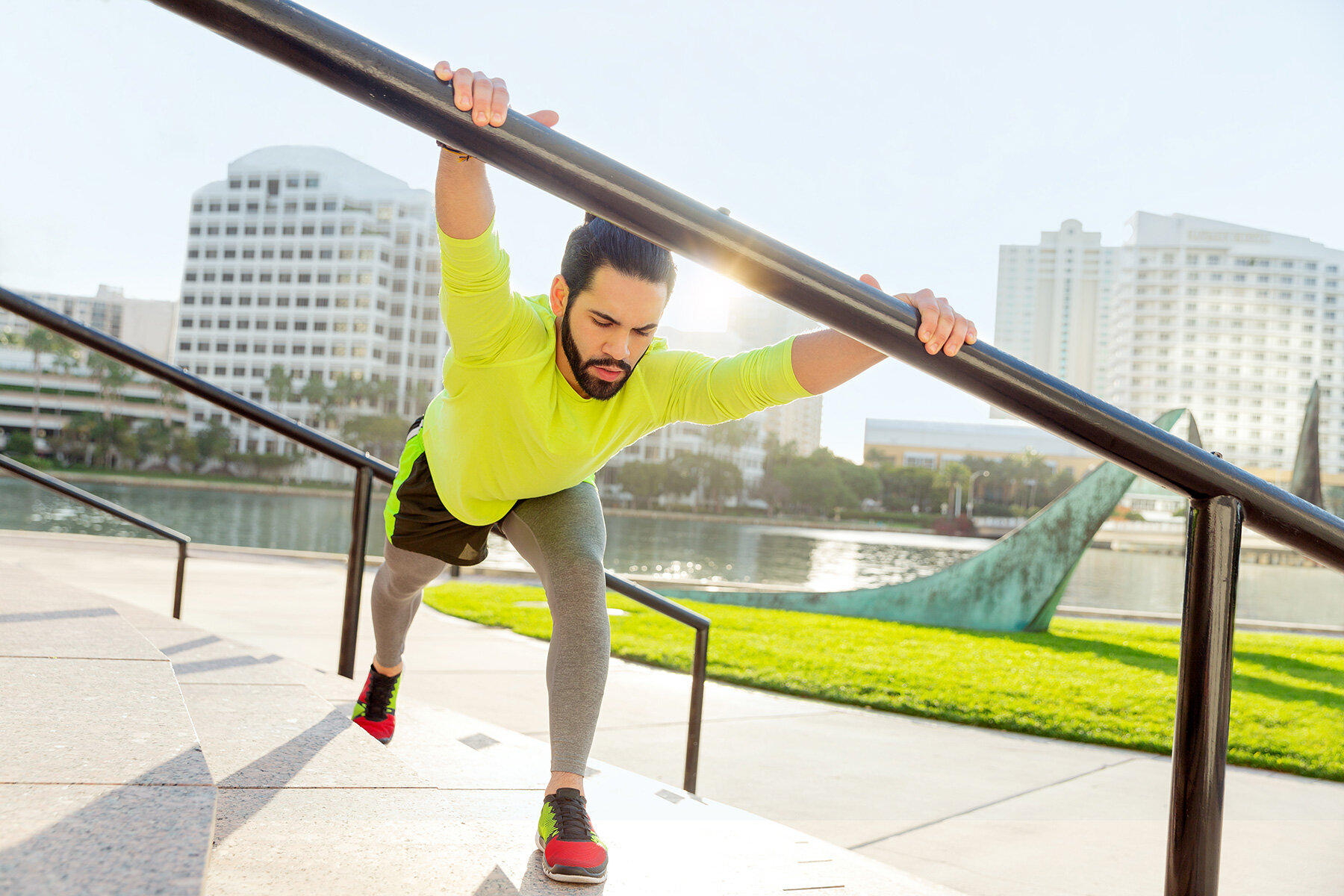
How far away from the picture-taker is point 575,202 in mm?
967

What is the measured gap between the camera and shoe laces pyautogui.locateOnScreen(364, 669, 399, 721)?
2406 millimetres

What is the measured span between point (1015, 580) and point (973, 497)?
294 feet

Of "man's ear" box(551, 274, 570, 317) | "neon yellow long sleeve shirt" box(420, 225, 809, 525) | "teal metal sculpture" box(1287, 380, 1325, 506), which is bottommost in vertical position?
"neon yellow long sleeve shirt" box(420, 225, 809, 525)

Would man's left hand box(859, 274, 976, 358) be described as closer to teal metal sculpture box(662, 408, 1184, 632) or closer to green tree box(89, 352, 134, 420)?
teal metal sculpture box(662, 408, 1184, 632)

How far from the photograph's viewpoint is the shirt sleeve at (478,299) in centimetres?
148

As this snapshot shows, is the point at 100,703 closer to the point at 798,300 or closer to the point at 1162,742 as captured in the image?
the point at 798,300

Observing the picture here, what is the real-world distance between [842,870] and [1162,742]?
136 inches

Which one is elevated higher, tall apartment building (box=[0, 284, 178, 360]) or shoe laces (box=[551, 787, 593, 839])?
tall apartment building (box=[0, 284, 178, 360])

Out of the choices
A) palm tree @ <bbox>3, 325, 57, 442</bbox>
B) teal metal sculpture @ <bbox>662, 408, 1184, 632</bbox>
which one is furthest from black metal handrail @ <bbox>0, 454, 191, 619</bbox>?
palm tree @ <bbox>3, 325, 57, 442</bbox>

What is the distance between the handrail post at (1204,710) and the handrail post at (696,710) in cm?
188

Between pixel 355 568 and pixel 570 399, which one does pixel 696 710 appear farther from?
pixel 570 399

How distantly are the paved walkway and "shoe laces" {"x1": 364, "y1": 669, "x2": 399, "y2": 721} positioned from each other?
0.73 meters

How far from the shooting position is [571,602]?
6.01ft

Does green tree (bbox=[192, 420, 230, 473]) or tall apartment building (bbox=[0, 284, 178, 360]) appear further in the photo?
tall apartment building (bbox=[0, 284, 178, 360])
